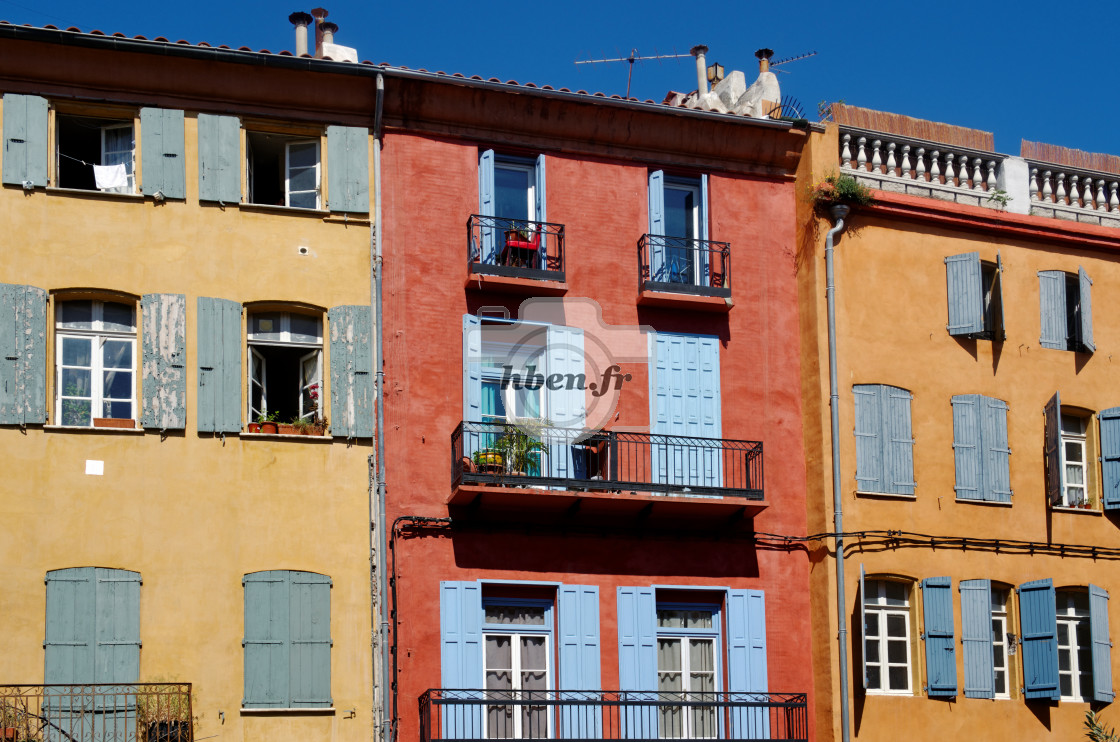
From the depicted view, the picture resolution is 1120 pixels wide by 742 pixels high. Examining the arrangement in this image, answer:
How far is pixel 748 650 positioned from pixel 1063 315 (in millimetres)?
7330

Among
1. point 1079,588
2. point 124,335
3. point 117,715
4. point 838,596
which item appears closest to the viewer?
point 117,715

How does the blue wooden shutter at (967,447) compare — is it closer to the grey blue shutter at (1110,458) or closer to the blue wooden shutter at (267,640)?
the grey blue shutter at (1110,458)

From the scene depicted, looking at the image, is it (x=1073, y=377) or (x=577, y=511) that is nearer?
(x=577, y=511)

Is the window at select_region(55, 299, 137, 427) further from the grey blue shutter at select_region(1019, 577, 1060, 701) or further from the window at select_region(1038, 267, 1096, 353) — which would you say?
the window at select_region(1038, 267, 1096, 353)

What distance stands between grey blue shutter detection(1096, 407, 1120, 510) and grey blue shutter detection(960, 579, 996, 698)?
105 inches

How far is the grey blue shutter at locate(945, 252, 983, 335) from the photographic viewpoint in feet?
81.1

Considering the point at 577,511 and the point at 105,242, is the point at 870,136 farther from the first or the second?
the point at 105,242

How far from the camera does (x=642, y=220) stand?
952 inches

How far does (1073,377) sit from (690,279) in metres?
6.15

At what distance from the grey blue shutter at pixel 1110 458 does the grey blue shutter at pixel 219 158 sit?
1312cm

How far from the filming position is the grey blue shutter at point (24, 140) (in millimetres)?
21375

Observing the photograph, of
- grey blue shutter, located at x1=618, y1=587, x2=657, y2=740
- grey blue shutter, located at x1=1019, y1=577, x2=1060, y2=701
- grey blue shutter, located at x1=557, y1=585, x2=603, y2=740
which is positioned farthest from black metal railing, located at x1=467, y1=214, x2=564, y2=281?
grey blue shutter, located at x1=1019, y1=577, x2=1060, y2=701

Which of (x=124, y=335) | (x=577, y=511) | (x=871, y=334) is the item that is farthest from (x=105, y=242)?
(x=871, y=334)

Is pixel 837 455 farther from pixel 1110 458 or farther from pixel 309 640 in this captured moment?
pixel 309 640
